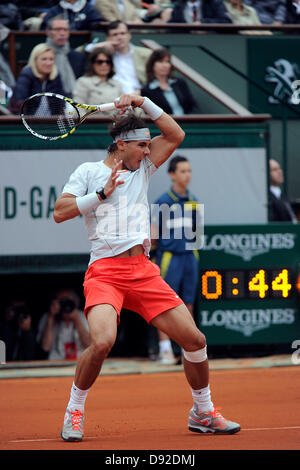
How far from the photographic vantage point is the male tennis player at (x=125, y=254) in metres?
6.00

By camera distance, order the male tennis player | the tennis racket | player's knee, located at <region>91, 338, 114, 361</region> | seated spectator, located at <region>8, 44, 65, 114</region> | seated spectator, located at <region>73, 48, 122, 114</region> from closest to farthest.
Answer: player's knee, located at <region>91, 338, 114, 361</region>, the male tennis player, the tennis racket, seated spectator, located at <region>8, 44, 65, 114</region>, seated spectator, located at <region>73, 48, 122, 114</region>

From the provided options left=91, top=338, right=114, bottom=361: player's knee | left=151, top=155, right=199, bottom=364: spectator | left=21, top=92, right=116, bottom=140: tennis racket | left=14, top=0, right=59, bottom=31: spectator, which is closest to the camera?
left=91, top=338, right=114, bottom=361: player's knee

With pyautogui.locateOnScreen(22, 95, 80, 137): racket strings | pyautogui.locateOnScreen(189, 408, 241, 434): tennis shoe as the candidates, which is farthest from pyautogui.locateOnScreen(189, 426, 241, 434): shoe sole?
pyautogui.locateOnScreen(22, 95, 80, 137): racket strings

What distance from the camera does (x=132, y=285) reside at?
6.12m

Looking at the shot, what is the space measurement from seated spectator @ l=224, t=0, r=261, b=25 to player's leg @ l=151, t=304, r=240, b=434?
26.1ft

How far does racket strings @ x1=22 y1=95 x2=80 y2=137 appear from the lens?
6.54 metres

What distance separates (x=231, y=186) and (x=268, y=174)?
0.44m

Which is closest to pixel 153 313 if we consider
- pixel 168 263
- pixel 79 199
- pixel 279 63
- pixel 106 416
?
pixel 79 199

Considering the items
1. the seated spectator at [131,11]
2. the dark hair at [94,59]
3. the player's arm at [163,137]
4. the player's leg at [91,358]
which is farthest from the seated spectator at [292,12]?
the player's leg at [91,358]

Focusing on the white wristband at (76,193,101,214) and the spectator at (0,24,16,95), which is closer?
the white wristband at (76,193,101,214)

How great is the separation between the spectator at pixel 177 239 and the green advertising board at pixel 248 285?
0.15 metres

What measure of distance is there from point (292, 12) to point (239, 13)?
0.91 meters

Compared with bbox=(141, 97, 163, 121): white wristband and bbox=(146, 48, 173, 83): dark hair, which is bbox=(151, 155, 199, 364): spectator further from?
bbox=(141, 97, 163, 121): white wristband

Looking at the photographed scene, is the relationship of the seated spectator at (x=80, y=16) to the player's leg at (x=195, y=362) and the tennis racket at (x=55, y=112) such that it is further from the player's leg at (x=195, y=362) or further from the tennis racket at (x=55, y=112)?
the player's leg at (x=195, y=362)
